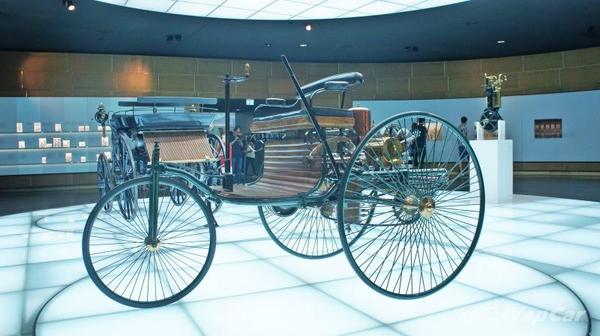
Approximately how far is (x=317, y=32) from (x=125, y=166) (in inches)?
254

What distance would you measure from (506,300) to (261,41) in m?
9.26

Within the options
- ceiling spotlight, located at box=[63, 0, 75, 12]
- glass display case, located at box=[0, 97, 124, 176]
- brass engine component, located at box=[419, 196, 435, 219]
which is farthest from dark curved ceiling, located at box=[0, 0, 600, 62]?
brass engine component, located at box=[419, 196, 435, 219]

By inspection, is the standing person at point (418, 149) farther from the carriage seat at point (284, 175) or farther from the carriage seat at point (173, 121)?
the carriage seat at point (173, 121)

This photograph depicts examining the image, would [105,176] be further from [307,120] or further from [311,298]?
[311,298]

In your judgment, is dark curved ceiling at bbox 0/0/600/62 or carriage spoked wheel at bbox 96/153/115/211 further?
dark curved ceiling at bbox 0/0/600/62

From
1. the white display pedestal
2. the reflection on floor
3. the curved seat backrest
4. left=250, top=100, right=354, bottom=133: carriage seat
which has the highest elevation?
the curved seat backrest

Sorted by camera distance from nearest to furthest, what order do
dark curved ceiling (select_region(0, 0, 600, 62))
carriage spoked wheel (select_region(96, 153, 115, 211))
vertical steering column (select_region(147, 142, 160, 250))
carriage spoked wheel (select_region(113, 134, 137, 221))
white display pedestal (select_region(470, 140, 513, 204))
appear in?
vertical steering column (select_region(147, 142, 160, 250)) → carriage spoked wheel (select_region(113, 134, 137, 221)) → carriage spoked wheel (select_region(96, 153, 115, 211)) → white display pedestal (select_region(470, 140, 513, 204)) → dark curved ceiling (select_region(0, 0, 600, 62))

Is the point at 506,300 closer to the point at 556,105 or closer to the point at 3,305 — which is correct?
the point at 3,305

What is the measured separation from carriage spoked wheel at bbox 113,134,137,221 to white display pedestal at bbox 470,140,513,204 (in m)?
4.31

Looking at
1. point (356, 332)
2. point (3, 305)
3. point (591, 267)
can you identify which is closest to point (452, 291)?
point (356, 332)

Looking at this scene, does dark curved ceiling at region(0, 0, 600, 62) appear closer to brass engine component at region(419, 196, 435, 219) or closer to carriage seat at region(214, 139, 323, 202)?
carriage seat at region(214, 139, 323, 202)

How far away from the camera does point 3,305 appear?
238 cm

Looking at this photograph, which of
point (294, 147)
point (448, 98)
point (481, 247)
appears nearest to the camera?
point (294, 147)

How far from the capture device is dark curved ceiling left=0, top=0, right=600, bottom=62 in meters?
8.26
